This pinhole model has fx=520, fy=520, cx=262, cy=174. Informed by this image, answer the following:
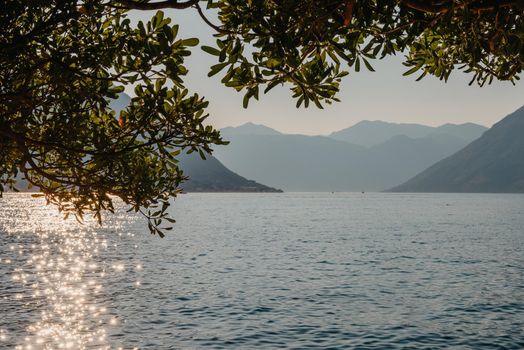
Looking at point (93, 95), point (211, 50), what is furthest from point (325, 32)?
point (93, 95)

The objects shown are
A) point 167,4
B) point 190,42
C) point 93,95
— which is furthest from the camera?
point 93,95

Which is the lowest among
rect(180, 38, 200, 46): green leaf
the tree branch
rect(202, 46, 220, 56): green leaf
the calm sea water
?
the calm sea water

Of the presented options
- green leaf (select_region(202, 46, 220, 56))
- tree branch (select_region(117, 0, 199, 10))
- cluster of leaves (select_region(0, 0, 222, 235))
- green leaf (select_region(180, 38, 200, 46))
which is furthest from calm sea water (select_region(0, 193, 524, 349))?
green leaf (select_region(202, 46, 220, 56))

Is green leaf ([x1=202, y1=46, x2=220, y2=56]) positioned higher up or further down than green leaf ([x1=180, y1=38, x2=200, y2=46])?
further down

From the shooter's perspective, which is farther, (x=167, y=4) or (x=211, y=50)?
(x=167, y=4)

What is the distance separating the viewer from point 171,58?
9.40 m

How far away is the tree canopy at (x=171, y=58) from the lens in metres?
7.18

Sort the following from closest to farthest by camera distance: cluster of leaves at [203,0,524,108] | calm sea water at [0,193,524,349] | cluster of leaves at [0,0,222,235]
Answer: cluster of leaves at [203,0,524,108], cluster of leaves at [0,0,222,235], calm sea water at [0,193,524,349]

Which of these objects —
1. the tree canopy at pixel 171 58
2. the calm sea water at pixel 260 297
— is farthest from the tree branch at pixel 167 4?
the calm sea water at pixel 260 297

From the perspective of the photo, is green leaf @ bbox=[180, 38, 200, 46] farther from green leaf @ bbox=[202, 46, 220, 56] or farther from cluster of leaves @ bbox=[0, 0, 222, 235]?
green leaf @ bbox=[202, 46, 220, 56]

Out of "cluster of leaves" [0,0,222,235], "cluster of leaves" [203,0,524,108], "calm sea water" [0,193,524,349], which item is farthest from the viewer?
"calm sea water" [0,193,524,349]

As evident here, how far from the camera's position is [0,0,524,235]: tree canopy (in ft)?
23.5

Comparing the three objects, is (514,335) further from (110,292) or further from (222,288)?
(110,292)

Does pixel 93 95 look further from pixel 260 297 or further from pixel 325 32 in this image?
pixel 260 297
